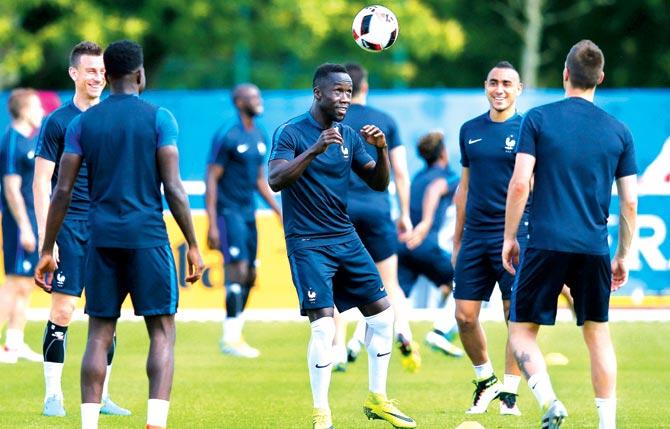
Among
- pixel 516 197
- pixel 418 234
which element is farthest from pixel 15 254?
pixel 516 197

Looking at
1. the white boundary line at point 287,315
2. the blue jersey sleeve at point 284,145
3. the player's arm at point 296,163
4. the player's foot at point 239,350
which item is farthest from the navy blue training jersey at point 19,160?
the player's arm at point 296,163

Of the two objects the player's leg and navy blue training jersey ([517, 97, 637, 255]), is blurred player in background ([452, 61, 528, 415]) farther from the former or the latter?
the player's leg

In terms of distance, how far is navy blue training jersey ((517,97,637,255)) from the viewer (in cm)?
868

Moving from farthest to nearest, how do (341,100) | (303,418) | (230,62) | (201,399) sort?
(230,62) < (201,399) < (303,418) < (341,100)

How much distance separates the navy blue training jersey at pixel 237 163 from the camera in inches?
614

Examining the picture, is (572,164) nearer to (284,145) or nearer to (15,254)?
(284,145)

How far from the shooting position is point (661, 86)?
38.8 m

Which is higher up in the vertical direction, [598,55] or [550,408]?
[598,55]

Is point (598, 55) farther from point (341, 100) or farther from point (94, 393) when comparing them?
point (94, 393)

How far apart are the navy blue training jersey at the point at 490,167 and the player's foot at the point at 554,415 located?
7.63 feet

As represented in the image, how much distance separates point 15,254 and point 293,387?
11.8 feet

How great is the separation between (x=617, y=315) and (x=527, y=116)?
10.8 m

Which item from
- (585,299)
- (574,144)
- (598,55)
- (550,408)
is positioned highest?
(598,55)

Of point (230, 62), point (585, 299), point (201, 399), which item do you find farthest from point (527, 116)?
point (230, 62)
